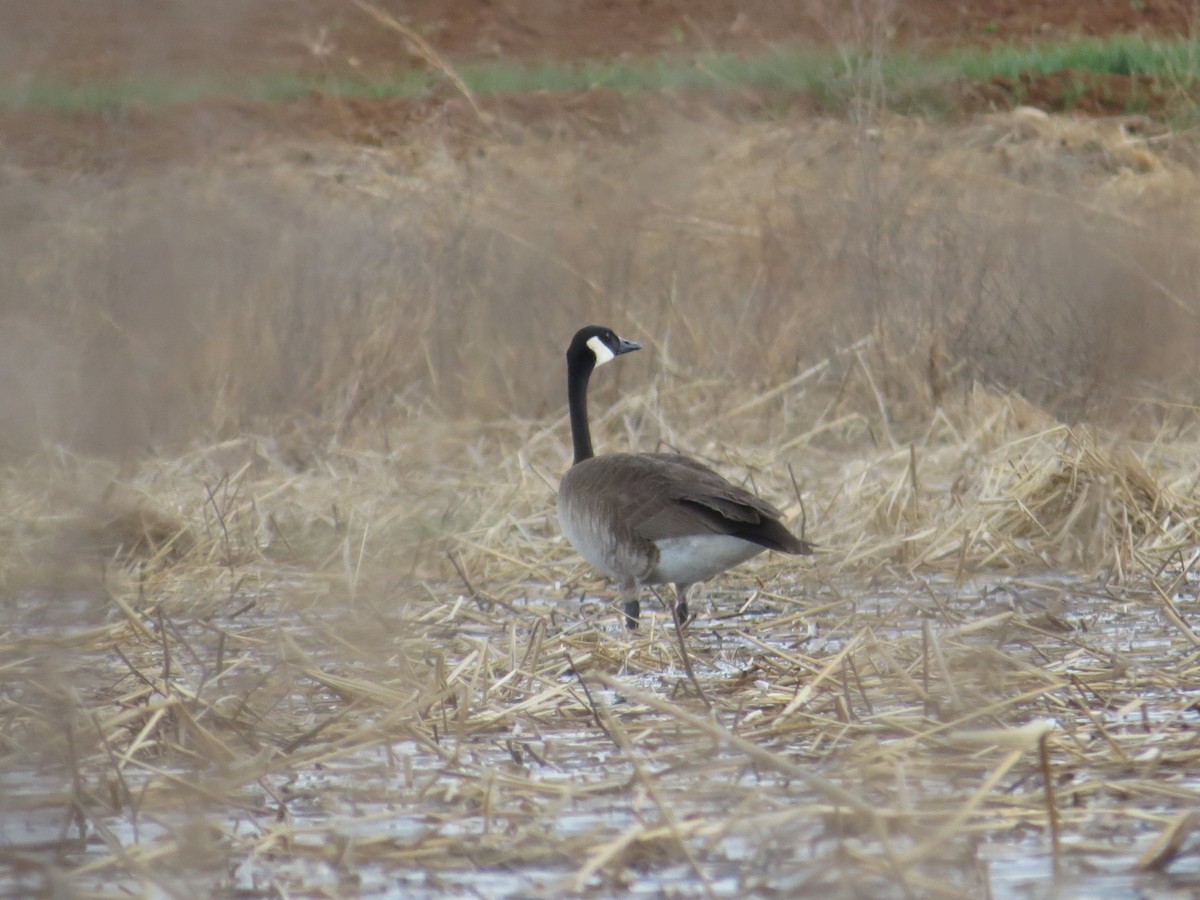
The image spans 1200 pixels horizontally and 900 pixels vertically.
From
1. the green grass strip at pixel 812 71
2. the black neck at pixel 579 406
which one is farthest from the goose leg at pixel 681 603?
the green grass strip at pixel 812 71

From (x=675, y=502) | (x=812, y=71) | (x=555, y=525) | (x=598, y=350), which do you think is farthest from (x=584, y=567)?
(x=812, y=71)

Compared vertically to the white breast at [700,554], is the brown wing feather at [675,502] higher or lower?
higher

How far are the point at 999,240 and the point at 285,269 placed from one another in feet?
15.5

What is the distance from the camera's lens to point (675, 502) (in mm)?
6172

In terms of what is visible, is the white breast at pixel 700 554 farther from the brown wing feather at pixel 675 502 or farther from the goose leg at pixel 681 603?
the goose leg at pixel 681 603

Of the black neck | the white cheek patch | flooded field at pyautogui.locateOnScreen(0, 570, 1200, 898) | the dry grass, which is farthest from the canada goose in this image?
the white cheek patch

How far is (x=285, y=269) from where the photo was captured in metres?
11.2

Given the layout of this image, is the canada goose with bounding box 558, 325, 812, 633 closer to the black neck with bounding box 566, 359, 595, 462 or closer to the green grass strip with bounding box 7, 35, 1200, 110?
the black neck with bounding box 566, 359, 595, 462

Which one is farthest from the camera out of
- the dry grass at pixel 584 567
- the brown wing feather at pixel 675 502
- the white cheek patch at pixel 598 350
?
the white cheek patch at pixel 598 350

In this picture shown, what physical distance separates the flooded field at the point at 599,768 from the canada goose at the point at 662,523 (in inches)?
21.0

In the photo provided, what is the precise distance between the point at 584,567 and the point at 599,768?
338 cm

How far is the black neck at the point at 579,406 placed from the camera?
753 centimetres

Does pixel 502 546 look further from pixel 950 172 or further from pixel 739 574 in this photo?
pixel 950 172

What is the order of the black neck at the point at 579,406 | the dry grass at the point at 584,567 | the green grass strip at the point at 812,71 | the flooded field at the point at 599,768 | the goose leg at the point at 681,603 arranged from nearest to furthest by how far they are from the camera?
the flooded field at the point at 599,768
the dry grass at the point at 584,567
the goose leg at the point at 681,603
the black neck at the point at 579,406
the green grass strip at the point at 812,71
